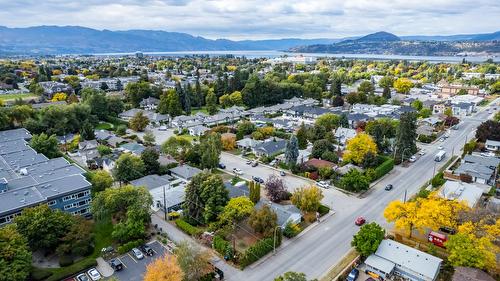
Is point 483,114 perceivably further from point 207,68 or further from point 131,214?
point 207,68

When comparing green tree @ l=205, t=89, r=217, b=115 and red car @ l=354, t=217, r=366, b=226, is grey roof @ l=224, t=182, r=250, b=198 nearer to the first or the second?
red car @ l=354, t=217, r=366, b=226

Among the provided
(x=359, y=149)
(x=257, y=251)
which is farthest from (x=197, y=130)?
(x=257, y=251)

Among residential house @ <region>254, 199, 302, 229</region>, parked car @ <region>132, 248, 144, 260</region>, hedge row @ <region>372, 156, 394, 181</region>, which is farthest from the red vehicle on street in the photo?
parked car @ <region>132, 248, 144, 260</region>

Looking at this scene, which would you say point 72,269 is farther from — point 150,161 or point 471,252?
point 471,252

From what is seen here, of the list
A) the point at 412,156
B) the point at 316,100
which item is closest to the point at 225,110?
the point at 316,100

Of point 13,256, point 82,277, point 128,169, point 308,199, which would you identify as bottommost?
point 82,277

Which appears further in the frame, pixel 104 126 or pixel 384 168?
pixel 104 126
